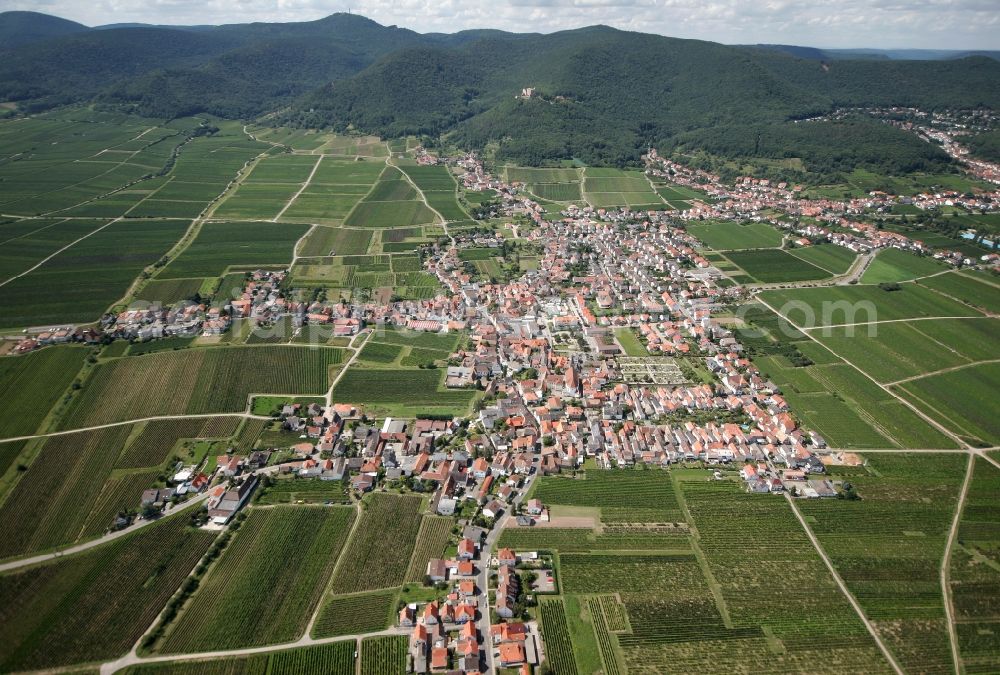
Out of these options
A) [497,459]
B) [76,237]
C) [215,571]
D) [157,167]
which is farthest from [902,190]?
[157,167]

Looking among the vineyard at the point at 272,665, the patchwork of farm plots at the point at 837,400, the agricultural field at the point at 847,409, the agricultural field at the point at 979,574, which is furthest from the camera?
the patchwork of farm plots at the point at 837,400

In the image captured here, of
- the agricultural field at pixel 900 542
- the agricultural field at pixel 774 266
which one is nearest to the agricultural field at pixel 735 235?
the agricultural field at pixel 774 266

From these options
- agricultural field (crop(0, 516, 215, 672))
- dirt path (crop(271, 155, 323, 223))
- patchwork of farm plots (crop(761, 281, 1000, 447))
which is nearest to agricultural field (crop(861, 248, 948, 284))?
patchwork of farm plots (crop(761, 281, 1000, 447))

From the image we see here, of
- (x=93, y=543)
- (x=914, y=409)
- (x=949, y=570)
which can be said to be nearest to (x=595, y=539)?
(x=949, y=570)

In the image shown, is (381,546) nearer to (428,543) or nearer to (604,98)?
(428,543)

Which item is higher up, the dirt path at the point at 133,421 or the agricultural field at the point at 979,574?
the dirt path at the point at 133,421

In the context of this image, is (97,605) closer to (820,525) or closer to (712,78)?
(820,525)

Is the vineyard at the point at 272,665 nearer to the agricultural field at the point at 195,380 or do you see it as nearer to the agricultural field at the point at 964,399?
the agricultural field at the point at 195,380
